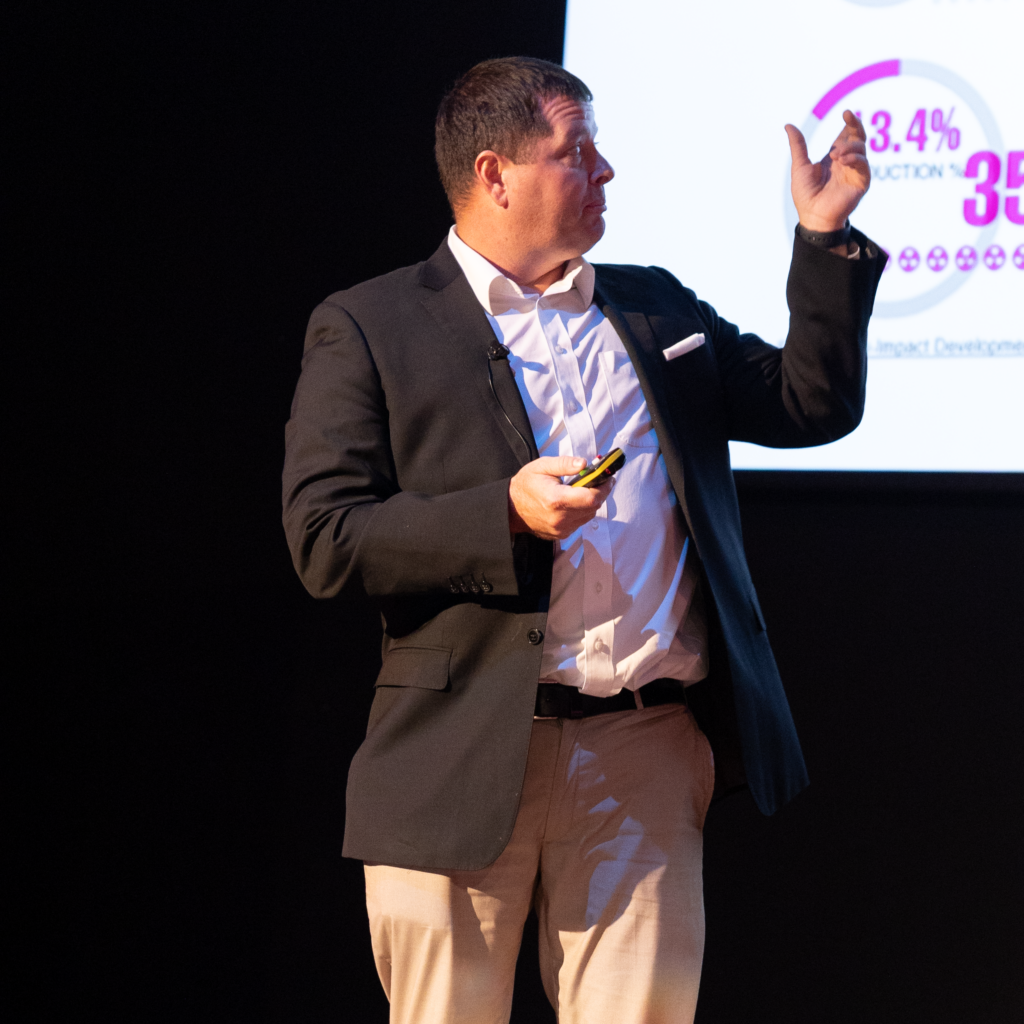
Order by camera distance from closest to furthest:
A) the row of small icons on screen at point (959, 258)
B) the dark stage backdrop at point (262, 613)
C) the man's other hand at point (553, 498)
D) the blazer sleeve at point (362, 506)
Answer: the man's other hand at point (553, 498) < the blazer sleeve at point (362, 506) < the row of small icons on screen at point (959, 258) < the dark stage backdrop at point (262, 613)

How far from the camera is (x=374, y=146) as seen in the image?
2.86 meters

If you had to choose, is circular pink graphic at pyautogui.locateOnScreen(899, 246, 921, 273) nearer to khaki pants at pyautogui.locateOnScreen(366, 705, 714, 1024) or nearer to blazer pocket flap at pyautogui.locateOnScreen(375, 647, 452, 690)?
khaki pants at pyautogui.locateOnScreen(366, 705, 714, 1024)

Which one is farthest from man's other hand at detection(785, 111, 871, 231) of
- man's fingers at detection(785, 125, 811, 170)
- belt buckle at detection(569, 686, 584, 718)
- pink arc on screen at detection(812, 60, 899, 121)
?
pink arc on screen at detection(812, 60, 899, 121)

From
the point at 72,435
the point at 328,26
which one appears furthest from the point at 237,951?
the point at 328,26

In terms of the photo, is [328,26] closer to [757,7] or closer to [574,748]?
[757,7]

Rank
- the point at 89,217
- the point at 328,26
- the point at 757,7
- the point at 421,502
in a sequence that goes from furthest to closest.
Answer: the point at 328,26 → the point at 89,217 → the point at 757,7 → the point at 421,502

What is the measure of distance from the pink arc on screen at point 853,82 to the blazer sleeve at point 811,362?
0.92 meters

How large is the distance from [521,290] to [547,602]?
482 millimetres

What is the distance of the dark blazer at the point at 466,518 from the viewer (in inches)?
57.3

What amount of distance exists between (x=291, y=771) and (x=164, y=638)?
431 millimetres

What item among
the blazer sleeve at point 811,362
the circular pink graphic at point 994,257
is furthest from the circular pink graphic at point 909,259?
the blazer sleeve at point 811,362

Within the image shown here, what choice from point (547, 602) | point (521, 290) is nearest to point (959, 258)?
point (521, 290)

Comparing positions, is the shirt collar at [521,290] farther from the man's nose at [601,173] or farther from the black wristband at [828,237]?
the black wristband at [828,237]

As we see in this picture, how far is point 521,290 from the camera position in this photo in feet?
5.61
